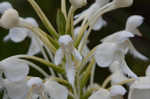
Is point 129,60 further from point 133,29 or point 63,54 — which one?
point 63,54

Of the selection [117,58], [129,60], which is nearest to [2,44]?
[129,60]

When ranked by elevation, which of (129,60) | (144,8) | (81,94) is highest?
(81,94)

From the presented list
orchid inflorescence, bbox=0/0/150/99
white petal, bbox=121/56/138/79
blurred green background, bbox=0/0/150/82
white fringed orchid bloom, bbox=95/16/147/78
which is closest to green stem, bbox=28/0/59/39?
orchid inflorescence, bbox=0/0/150/99

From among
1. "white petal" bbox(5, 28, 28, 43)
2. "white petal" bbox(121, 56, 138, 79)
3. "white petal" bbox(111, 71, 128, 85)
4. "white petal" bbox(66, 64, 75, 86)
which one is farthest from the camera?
"white petal" bbox(5, 28, 28, 43)

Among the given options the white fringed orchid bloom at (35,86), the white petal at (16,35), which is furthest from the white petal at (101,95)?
the white petal at (16,35)

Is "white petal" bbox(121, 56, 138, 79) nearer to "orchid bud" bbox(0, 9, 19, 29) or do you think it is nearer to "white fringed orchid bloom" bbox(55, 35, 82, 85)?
"white fringed orchid bloom" bbox(55, 35, 82, 85)

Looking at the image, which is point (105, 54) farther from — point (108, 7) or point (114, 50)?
point (108, 7)
